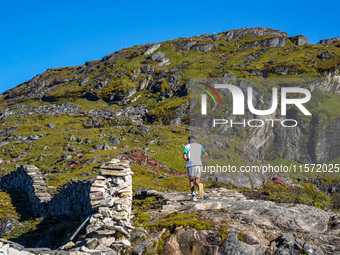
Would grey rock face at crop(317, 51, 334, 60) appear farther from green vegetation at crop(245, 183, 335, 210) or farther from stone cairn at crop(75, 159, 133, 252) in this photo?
stone cairn at crop(75, 159, 133, 252)

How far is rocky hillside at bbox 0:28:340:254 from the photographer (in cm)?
3628

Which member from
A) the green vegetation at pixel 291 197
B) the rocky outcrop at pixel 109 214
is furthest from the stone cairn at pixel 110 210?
the green vegetation at pixel 291 197

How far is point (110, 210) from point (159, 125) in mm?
68483

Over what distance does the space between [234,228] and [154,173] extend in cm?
2997

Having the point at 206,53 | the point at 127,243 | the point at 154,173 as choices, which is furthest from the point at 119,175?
the point at 206,53

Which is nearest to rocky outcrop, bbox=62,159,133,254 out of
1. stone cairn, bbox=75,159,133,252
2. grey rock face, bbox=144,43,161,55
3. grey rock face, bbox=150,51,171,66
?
stone cairn, bbox=75,159,133,252

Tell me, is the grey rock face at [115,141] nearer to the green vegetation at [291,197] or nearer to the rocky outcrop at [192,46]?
the green vegetation at [291,197]

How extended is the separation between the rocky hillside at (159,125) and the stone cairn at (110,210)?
6.99ft

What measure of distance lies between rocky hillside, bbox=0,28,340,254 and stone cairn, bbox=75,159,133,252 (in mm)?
2130

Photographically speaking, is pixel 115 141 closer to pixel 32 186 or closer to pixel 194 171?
pixel 32 186

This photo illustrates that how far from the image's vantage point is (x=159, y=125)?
8081 centimetres

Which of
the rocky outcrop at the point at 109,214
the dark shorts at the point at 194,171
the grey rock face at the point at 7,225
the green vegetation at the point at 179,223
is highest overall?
the dark shorts at the point at 194,171

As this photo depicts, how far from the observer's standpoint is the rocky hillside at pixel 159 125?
36281 millimetres

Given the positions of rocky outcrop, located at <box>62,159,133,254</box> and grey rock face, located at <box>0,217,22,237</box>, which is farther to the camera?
grey rock face, located at <box>0,217,22,237</box>
